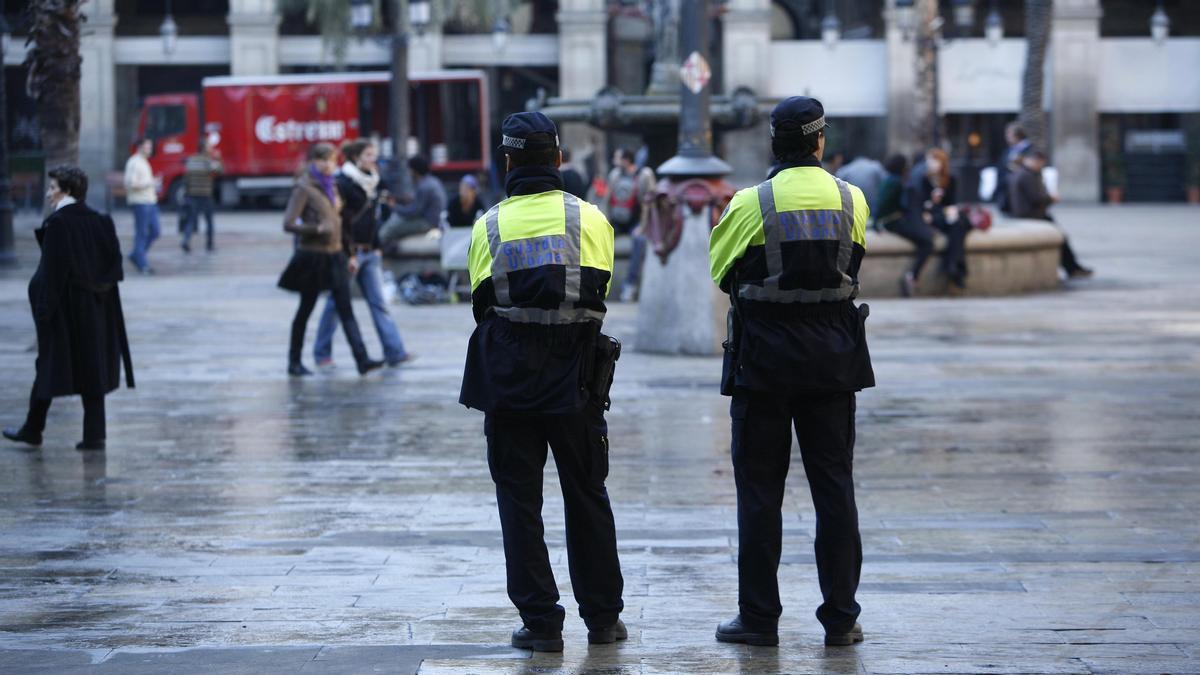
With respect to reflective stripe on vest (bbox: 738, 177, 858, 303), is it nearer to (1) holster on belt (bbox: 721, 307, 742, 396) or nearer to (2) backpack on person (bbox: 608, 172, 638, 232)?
(1) holster on belt (bbox: 721, 307, 742, 396)

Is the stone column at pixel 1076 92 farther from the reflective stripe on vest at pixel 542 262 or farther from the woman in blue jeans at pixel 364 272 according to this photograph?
the reflective stripe on vest at pixel 542 262

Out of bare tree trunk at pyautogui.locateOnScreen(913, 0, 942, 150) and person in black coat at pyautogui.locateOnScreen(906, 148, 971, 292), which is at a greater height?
bare tree trunk at pyautogui.locateOnScreen(913, 0, 942, 150)

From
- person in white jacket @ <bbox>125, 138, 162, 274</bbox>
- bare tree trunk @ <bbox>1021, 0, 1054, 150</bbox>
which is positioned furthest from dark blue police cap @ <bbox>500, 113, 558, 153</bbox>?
bare tree trunk @ <bbox>1021, 0, 1054, 150</bbox>

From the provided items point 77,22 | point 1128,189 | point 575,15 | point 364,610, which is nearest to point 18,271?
point 77,22

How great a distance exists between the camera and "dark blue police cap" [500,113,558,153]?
18.2ft

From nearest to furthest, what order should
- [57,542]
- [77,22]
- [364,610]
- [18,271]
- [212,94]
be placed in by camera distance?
[364,610], [57,542], [77,22], [18,271], [212,94]

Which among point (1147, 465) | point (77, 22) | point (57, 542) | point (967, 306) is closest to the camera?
point (57, 542)

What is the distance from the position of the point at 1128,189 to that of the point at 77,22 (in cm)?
3230

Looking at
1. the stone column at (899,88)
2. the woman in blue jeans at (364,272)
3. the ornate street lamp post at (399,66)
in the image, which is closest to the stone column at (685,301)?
the woman in blue jeans at (364,272)

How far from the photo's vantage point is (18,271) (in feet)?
77.3

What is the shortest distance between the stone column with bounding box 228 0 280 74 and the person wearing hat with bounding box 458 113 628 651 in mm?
39908

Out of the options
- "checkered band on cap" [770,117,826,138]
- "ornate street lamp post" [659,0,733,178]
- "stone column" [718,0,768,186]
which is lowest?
"checkered band on cap" [770,117,826,138]

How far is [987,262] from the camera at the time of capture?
19109 mm

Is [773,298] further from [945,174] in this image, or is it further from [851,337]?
[945,174]
